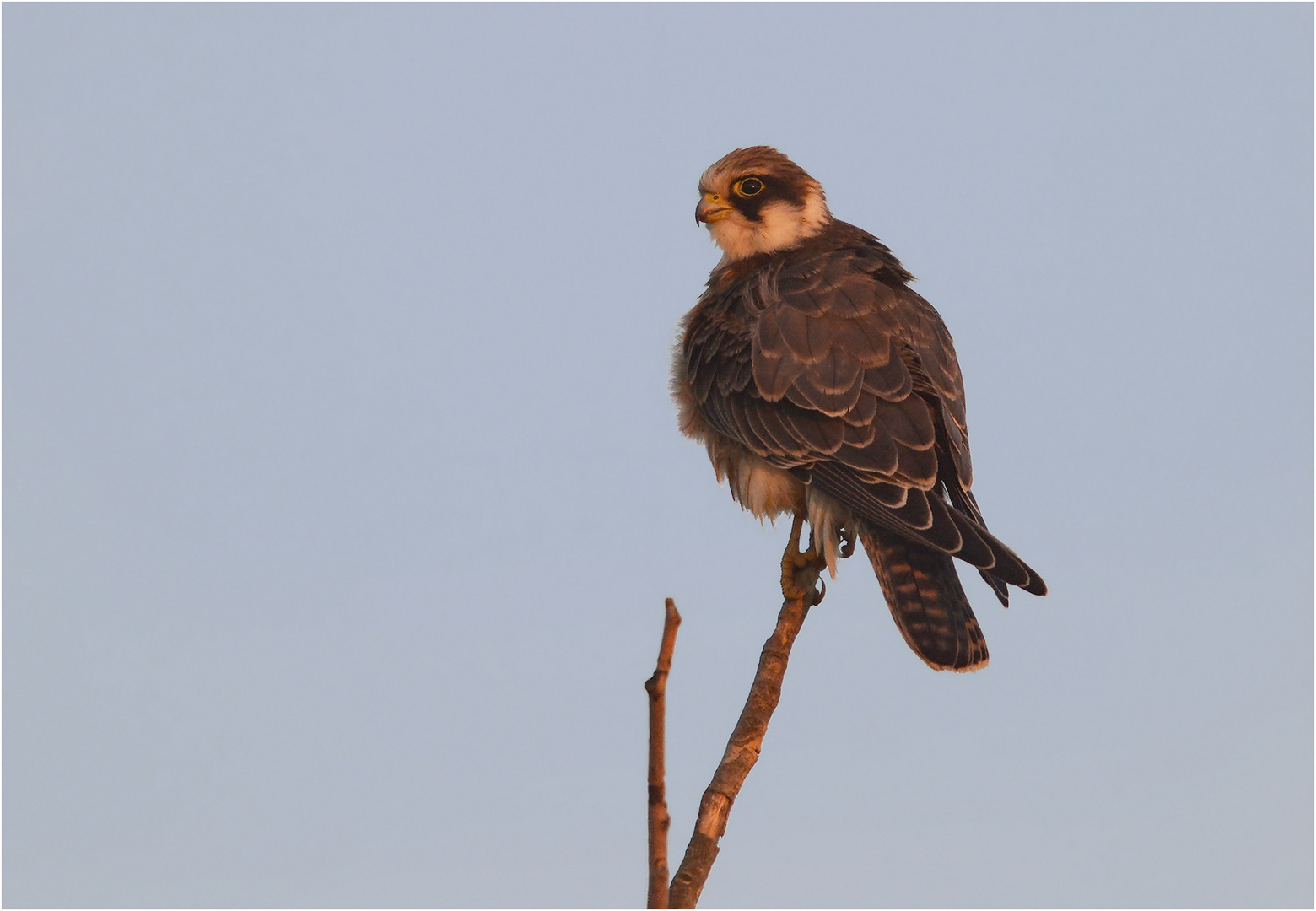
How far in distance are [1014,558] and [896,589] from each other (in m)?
0.46

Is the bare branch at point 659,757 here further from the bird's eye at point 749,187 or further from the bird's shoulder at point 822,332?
the bird's eye at point 749,187

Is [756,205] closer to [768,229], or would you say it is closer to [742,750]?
[768,229]

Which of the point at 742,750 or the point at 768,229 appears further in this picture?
the point at 768,229

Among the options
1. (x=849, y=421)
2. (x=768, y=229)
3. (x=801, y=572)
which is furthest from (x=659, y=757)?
(x=768, y=229)

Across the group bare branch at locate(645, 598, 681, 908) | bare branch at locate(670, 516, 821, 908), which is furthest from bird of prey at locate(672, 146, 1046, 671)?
bare branch at locate(645, 598, 681, 908)

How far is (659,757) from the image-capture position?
206 cm

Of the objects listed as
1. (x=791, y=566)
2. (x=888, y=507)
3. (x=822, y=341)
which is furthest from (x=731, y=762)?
(x=822, y=341)

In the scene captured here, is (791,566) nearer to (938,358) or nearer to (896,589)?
(896,589)

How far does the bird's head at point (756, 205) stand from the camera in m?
5.73

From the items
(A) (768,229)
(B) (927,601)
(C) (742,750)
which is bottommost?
(C) (742,750)

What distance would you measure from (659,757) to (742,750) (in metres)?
0.86

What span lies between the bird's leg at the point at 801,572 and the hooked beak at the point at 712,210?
5.93 feet

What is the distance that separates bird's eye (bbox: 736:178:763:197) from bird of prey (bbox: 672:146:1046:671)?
300mm

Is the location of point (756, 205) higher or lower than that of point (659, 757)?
higher
